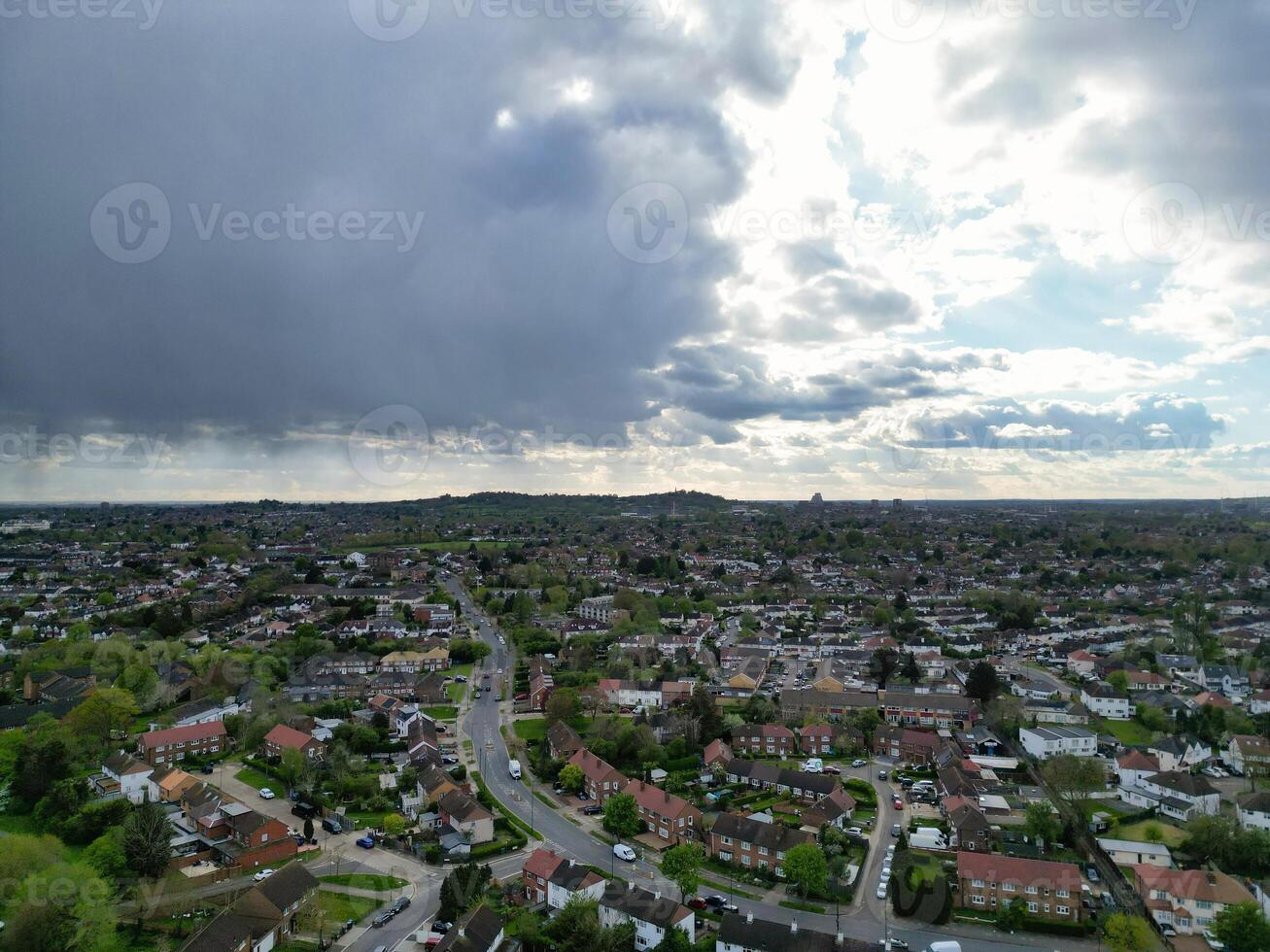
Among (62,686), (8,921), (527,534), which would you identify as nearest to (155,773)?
(8,921)

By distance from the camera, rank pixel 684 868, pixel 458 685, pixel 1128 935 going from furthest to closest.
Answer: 1. pixel 458 685
2. pixel 684 868
3. pixel 1128 935

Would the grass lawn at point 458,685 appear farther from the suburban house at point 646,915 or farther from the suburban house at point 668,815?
the suburban house at point 646,915

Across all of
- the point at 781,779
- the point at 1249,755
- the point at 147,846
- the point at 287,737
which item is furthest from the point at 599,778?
the point at 1249,755

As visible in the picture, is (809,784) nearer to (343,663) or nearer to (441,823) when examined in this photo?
(441,823)

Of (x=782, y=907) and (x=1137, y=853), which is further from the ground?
(x=1137, y=853)

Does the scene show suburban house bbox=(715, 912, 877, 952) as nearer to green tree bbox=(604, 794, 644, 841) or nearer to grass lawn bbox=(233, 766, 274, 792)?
green tree bbox=(604, 794, 644, 841)

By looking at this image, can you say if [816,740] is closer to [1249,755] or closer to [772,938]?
[772,938]
